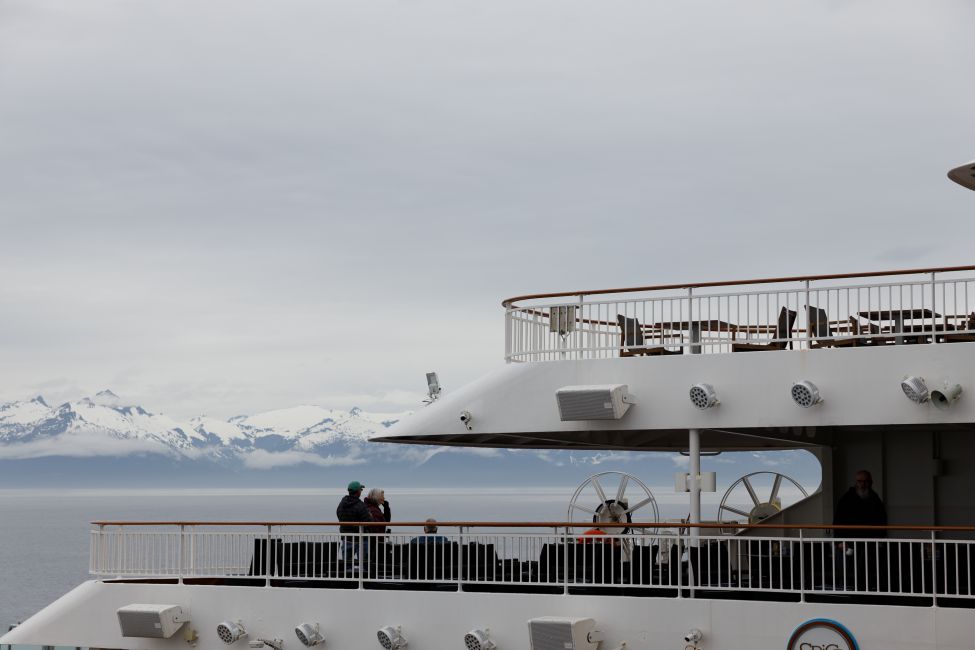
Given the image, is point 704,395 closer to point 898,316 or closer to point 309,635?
point 898,316

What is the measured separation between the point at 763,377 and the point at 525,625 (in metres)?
4.26

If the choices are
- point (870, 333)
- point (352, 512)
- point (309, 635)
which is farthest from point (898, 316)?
point (309, 635)

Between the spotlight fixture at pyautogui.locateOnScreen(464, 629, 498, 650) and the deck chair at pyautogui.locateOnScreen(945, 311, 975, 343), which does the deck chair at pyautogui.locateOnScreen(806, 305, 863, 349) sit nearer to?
the deck chair at pyautogui.locateOnScreen(945, 311, 975, 343)

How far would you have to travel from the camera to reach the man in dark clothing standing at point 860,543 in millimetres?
15164

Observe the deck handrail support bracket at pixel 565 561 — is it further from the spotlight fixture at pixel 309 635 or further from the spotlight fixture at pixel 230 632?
the spotlight fixture at pixel 230 632

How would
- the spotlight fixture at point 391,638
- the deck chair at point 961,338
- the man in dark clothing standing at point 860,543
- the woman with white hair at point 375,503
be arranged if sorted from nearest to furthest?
the man in dark clothing standing at point 860,543, the deck chair at point 961,338, the spotlight fixture at point 391,638, the woman with white hair at point 375,503

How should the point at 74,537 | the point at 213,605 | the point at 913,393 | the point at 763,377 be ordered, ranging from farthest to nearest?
the point at 74,537, the point at 213,605, the point at 763,377, the point at 913,393

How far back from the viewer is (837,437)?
20734 mm

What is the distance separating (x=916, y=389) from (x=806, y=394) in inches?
51.1

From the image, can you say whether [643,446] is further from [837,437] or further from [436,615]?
[436,615]

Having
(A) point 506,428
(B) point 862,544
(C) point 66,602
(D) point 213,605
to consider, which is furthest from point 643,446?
(C) point 66,602

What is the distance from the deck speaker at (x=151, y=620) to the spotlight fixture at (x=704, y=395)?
744cm

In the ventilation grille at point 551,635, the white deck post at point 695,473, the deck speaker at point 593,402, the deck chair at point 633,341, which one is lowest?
the ventilation grille at point 551,635

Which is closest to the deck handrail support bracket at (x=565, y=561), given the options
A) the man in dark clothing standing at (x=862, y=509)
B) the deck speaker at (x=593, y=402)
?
the deck speaker at (x=593, y=402)
